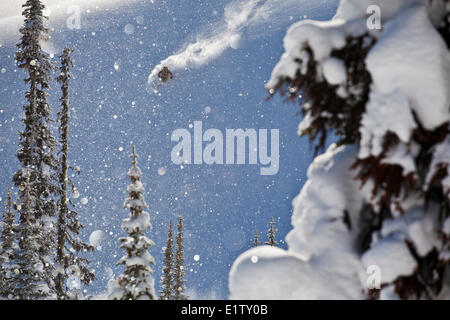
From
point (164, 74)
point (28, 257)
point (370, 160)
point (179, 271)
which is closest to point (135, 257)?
point (28, 257)

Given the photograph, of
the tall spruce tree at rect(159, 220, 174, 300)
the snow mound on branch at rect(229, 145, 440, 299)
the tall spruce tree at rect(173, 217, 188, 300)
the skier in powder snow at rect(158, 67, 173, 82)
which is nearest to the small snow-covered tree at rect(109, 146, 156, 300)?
the snow mound on branch at rect(229, 145, 440, 299)

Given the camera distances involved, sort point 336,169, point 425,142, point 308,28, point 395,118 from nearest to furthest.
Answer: point 395,118 → point 425,142 → point 308,28 → point 336,169

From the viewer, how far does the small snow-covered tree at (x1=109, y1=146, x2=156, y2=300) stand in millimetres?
13383

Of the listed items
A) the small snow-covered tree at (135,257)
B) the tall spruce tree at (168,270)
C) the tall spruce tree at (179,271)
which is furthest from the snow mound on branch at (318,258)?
the tall spruce tree at (168,270)

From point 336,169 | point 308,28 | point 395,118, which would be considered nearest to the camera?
point 395,118

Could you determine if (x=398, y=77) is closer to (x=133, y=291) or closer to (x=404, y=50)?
(x=404, y=50)

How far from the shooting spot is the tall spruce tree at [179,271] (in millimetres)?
33856

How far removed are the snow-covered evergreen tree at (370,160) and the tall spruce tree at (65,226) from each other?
52.2 feet

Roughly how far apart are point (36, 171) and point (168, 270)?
65.7ft

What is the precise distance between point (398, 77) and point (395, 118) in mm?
510

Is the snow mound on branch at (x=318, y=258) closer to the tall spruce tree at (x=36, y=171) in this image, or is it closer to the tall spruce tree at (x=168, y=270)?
the tall spruce tree at (x=36, y=171)

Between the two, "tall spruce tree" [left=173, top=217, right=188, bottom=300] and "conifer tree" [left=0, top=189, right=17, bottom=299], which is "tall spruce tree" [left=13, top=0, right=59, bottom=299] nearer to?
"conifer tree" [left=0, top=189, right=17, bottom=299]

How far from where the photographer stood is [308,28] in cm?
498
